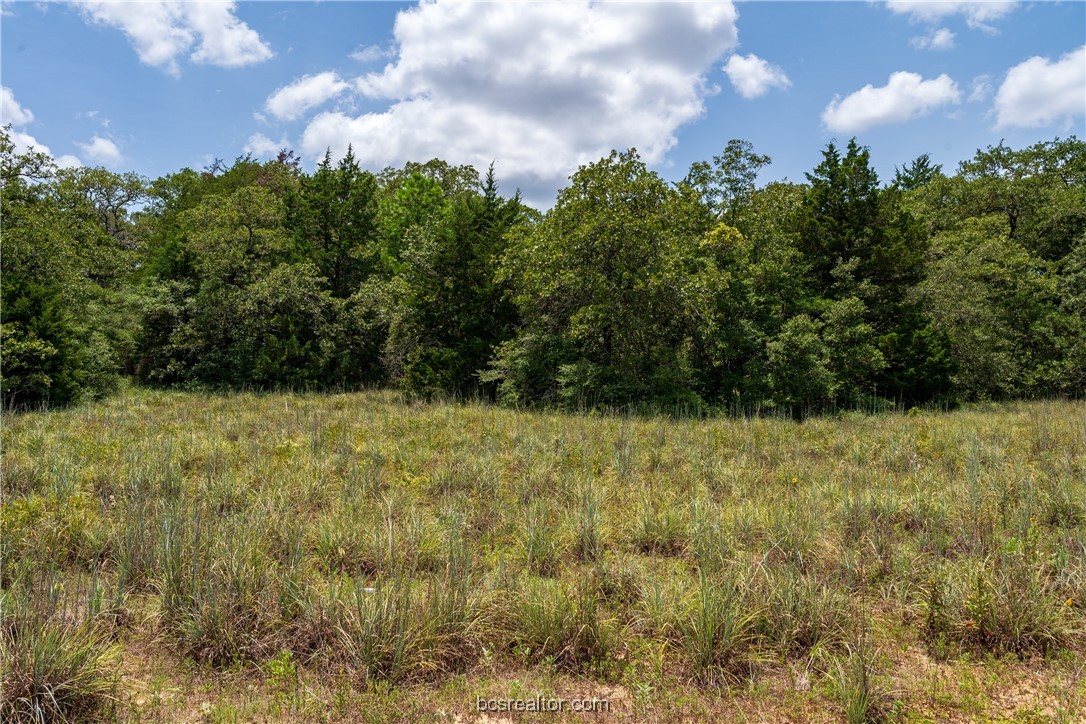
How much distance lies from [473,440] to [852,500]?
5948 millimetres

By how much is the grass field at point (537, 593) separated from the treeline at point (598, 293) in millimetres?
8370

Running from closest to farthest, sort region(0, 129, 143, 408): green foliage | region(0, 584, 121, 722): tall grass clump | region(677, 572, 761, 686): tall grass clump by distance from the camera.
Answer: region(0, 584, 121, 722): tall grass clump, region(677, 572, 761, 686): tall grass clump, region(0, 129, 143, 408): green foliage

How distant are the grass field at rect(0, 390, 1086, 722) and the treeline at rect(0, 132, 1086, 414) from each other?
837 cm

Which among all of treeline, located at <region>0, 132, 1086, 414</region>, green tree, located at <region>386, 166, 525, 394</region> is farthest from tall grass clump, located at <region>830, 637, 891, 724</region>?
green tree, located at <region>386, 166, 525, 394</region>

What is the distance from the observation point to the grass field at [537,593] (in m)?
2.96

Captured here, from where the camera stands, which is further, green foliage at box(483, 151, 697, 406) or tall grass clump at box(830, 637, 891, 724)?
green foliage at box(483, 151, 697, 406)

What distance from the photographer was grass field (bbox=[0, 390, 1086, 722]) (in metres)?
2.96

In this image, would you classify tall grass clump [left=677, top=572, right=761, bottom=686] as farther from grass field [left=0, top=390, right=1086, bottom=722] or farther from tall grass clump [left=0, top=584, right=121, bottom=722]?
tall grass clump [left=0, top=584, right=121, bottom=722]

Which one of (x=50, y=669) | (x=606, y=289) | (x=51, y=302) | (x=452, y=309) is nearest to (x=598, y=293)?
(x=606, y=289)

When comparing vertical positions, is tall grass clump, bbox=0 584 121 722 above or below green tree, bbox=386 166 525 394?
below

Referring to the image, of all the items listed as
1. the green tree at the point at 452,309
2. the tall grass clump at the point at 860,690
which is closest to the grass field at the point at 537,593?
the tall grass clump at the point at 860,690

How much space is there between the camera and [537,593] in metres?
3.64

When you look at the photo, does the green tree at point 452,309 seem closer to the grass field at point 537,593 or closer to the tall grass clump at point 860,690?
the grass field at point 537,593

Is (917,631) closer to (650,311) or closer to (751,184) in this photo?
(650,311)
